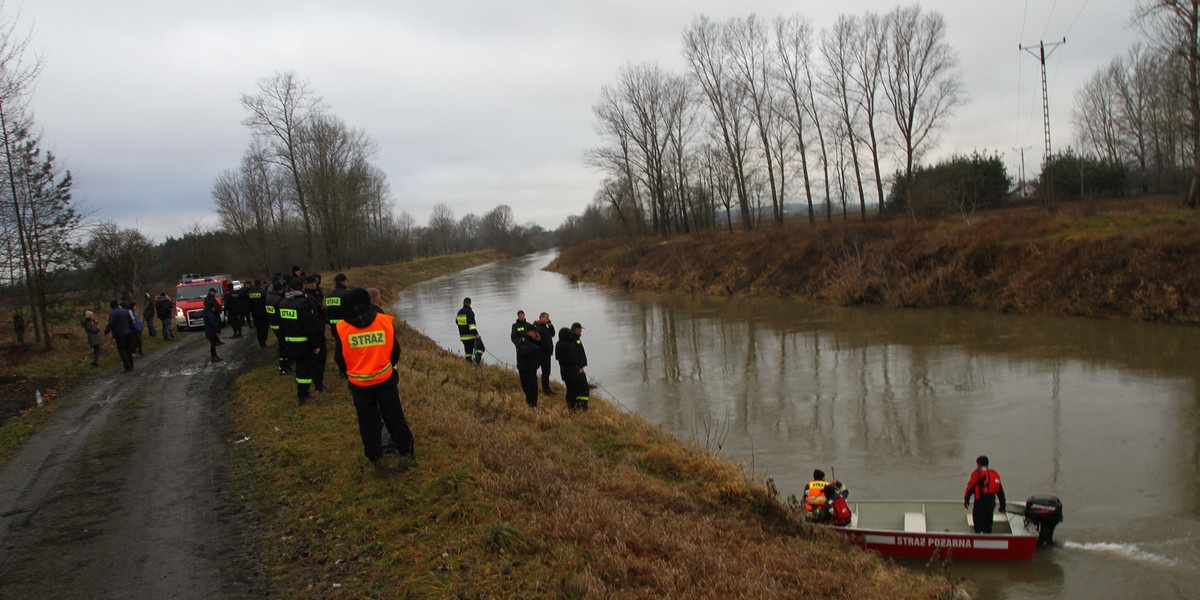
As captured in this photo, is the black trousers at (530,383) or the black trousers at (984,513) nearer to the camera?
the black trousers at (984,513)

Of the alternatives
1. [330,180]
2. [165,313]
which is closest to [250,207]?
[330,180]

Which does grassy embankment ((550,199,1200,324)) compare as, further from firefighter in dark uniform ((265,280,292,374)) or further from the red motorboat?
firefighter in dark uniform ((265,280,292,374))

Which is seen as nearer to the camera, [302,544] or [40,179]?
[302,544]

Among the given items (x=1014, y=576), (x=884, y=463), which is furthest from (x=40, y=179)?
(x=1014, y=576)

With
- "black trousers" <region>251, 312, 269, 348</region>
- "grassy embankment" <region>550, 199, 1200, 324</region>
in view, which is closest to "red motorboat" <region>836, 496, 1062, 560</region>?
"black trousers" <region>251, 312, 269, 348</region>

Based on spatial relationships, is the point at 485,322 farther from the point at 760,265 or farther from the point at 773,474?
the point at 773,474

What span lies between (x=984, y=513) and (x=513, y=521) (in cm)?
556

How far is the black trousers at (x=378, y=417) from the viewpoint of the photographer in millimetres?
6254

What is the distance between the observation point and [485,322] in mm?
30234

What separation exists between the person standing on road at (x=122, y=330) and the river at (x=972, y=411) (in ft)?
29.6

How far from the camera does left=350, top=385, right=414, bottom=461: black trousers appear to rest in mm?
6254

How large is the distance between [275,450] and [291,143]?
4408 cm

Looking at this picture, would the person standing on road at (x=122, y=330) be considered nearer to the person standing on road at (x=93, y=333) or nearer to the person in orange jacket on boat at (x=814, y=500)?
the person standing on road at (x=93, y=333)

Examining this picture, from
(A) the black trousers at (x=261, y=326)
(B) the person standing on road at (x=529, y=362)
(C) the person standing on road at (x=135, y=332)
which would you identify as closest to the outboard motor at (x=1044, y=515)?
(B) the person standing on road at (x=529, y=362)
